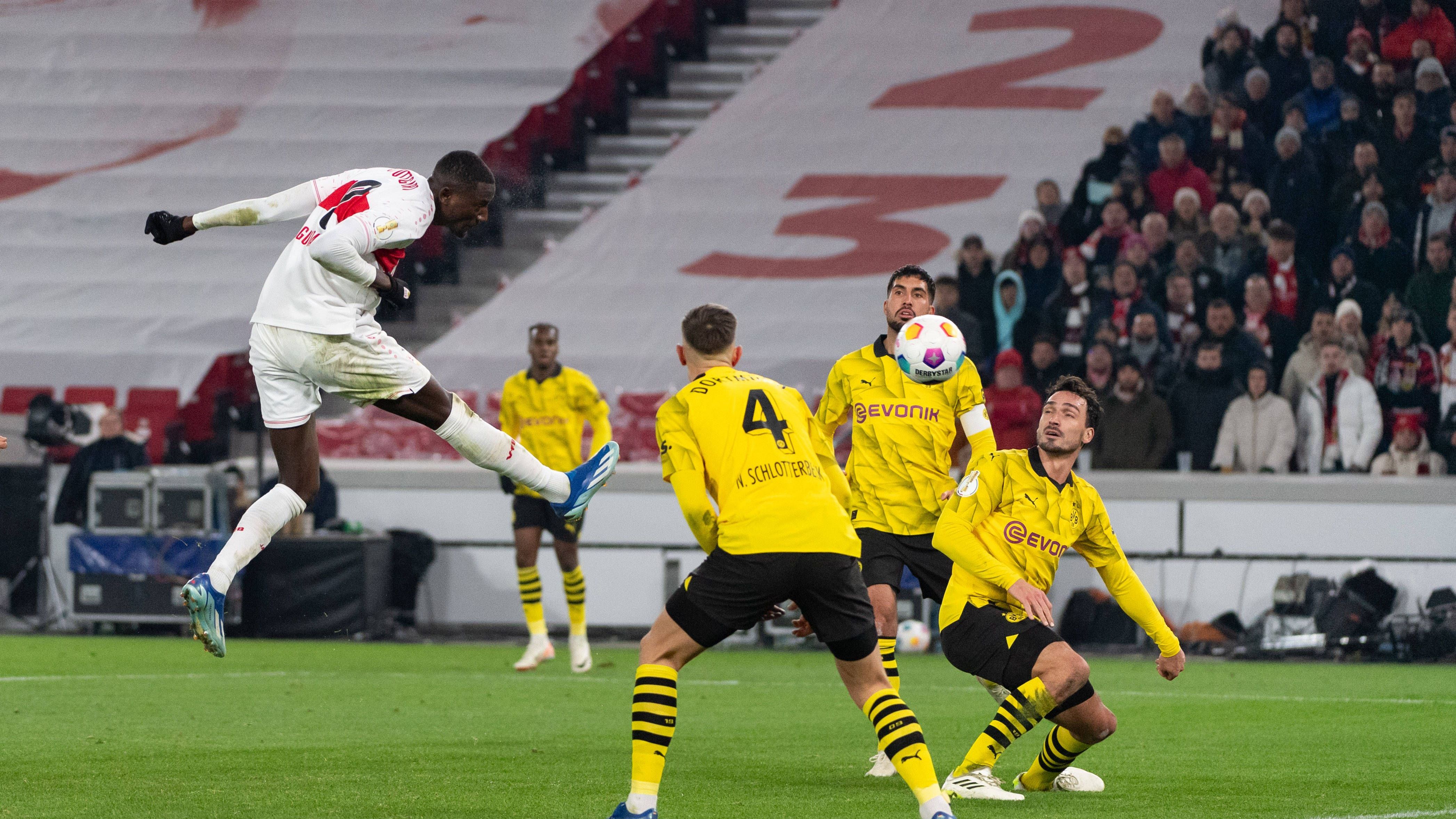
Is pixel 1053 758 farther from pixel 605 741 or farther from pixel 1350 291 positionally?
pixel 1350 291

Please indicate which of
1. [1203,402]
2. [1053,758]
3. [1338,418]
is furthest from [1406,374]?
[1053,758]

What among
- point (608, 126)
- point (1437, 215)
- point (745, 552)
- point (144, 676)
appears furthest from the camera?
point (608, 126)

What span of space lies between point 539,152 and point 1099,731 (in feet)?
59.2

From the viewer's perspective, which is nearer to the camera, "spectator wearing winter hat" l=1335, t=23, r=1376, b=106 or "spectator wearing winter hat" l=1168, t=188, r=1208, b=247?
"spectator wearing winter hat" l=1168, t=188, r=1208, b=247

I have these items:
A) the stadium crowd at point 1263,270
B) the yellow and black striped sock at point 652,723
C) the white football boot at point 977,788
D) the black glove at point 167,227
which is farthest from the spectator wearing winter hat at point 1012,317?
the yellow and black striped sock at point 652,723

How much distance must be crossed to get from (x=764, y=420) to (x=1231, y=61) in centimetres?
1392

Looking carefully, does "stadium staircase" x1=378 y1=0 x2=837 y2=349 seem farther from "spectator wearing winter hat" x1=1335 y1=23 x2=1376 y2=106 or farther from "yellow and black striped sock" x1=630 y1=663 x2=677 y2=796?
"yellow and black striped sock" x1=630 y1=663 x2=677 y2=796

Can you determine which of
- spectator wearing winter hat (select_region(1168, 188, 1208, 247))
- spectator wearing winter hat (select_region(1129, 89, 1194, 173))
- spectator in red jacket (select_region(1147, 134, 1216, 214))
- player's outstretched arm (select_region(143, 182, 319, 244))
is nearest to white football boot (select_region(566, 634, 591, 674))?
player's outstretched arm (select_region(143, 182, 319, 244))

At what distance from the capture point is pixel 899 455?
845 centimetres

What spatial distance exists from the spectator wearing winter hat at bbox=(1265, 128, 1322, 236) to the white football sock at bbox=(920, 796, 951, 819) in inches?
488

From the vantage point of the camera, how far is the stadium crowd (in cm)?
1562

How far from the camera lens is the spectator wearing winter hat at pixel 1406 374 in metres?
15.4

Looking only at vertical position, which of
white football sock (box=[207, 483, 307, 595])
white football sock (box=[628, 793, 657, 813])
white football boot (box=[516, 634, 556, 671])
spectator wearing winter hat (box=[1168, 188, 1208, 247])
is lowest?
white football boot (box=[516, 634, 556, 671])

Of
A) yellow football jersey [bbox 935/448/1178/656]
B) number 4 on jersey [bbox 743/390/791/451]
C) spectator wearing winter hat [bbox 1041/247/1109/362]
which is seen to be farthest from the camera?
spectator wearing winter hat [bbox 1041/247/1109/362]
